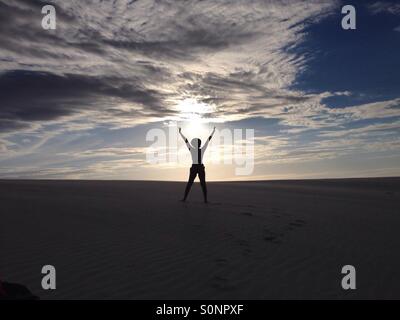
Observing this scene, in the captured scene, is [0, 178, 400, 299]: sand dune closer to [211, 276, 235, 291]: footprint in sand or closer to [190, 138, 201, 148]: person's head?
[211, 276, 235, 291]: footprint in sand

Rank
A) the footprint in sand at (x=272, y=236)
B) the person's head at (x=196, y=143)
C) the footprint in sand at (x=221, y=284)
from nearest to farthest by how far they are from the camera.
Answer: the footprint in sand at (x=221, y=284)
the footprint in sand at (x=272, y=236)
the person's head at (x=196, y=143)

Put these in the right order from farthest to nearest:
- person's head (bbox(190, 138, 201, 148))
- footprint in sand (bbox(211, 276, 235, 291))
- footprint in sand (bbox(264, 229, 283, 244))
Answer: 1. person's head (bbox(190, 138, 201, 148))
2. footprint in sand (bbox(264, 229, 283, 244))
3. footprint in sand (bbox(211, 276, 235, 291))

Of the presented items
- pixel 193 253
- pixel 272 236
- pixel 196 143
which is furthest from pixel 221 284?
pixel 196 143

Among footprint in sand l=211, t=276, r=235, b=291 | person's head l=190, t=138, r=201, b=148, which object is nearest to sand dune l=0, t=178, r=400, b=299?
footprint in sand l=211, t=276, r=235, b=291

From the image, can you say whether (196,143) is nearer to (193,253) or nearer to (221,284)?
(193,253)

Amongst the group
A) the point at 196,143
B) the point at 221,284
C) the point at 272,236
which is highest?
the point at 196,143

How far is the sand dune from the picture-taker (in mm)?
6051

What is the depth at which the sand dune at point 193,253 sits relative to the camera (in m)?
6.05

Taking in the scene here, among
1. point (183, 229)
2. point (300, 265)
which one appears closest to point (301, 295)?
point (300, 265)

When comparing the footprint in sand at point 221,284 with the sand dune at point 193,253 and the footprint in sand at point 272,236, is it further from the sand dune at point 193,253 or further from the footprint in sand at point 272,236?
the footprint in sand at point 272,236

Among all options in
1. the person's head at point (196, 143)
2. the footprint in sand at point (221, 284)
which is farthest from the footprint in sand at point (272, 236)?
the person's head at point (196, 143)

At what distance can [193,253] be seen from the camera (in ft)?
26.2

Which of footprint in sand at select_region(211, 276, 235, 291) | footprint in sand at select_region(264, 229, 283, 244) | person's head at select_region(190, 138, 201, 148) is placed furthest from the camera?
person's head at select_region(190, 138, 201, 148)

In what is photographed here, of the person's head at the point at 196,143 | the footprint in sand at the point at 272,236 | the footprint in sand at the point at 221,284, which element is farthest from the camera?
the person's head at the point at 196,143
